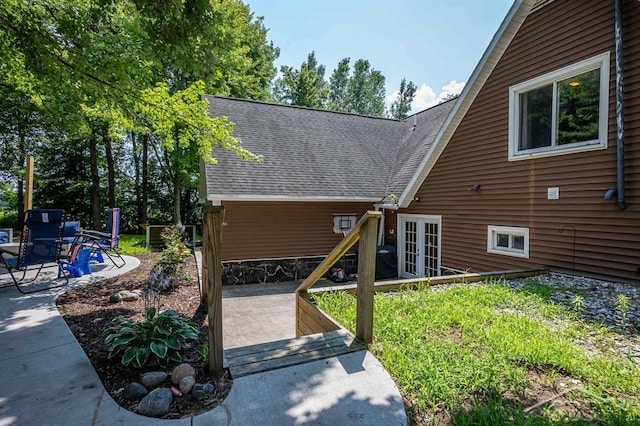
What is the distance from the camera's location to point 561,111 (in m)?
5.84

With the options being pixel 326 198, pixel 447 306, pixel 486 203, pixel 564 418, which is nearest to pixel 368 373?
pixel 564 418

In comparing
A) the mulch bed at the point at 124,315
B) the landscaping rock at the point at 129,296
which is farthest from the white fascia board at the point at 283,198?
the landscaping rock at the point at 129,296

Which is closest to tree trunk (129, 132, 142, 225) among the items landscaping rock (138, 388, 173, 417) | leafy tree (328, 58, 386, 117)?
leafy tree (328, 58, 386, 117)

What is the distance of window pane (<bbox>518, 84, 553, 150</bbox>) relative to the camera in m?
6.08

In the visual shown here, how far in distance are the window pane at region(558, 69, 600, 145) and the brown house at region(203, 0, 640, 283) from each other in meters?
0.02

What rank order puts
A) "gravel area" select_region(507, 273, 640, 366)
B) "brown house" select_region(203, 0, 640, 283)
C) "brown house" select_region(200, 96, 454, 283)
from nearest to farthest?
"gravel area" select_region(507, 273, 640, 366) < "brown house" select_region(203, 0, 640, 283) < "brown house" select_region(200, 96, 454, 283)

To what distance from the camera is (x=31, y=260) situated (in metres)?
5.44

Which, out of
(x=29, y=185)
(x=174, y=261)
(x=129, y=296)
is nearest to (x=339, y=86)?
(x=29, y=185)

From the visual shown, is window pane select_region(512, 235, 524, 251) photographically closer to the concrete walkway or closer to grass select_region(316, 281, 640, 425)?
grass select_region(316, 281, 640, 425)

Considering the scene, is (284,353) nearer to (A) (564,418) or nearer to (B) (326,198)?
(A) (564,418)

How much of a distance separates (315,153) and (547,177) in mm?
6612

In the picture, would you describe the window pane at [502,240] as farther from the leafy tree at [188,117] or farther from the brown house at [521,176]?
the leafy tree at [188,117]

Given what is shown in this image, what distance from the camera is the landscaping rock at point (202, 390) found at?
2.32 meters

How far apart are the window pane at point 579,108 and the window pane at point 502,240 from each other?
6.73ft
